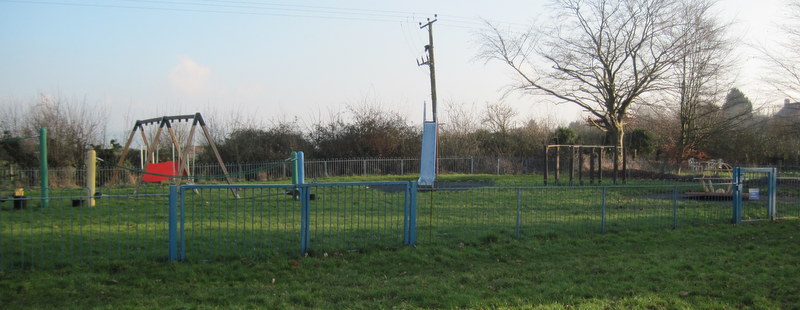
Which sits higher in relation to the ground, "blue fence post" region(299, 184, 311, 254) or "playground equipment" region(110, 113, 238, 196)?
"playground equipment" region(110, 113, 238, 196)

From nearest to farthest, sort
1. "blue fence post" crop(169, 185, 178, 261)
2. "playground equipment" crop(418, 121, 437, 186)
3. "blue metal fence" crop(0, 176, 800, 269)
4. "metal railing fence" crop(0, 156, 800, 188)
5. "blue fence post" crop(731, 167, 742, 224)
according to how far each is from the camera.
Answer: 1. "blue fence post" crop(169, 185, 178, 261)
2. "blue metal fence" crop(0, 176, 800, 269)
3. "blue fence post" crop(731, 167, 742, 224)
4. "playground equipment" crop(418, 121, 437, 186)
5. "metal railing fence" crop(0, 156, 800, 188)

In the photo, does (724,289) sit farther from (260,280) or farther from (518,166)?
(518,166)

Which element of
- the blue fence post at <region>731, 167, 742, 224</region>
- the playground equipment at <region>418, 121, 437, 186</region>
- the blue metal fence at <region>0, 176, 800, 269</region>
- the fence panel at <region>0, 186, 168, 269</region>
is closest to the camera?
the fence panel at <region>0, 186, 168, 269</region>

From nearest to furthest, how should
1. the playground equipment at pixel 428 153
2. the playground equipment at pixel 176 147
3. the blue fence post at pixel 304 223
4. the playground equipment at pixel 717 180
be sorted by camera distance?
1. the blue fence post at pixel 304 223
2. the playground equipment at pixel 176 147
3. the playground equipment at pixel 717 180
4. the playground equipment at pixel 428 153

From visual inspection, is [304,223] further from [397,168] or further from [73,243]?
[397,168]

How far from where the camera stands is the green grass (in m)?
5.79

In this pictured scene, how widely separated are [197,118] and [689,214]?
1224 cm

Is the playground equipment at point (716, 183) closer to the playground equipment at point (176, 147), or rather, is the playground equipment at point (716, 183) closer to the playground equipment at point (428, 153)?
the playground equipment at point (428, 153)

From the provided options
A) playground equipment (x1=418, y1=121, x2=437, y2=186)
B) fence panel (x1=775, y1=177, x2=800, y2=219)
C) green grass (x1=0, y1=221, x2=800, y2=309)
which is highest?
playground equipment (x1=418, y1=121, x2=437, y2=186)

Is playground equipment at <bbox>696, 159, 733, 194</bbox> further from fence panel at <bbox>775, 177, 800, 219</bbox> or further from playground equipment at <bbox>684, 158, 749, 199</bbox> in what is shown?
fence panel at <bbox>775, 177, 800, 219</bbox>

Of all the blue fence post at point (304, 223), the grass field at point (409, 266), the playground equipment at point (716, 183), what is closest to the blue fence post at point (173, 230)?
the grass field at point (409, 266)

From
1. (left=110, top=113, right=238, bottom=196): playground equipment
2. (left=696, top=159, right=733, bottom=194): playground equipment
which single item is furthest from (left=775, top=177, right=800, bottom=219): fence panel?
(left=110, top=113, right=238, bottom=196): playground equipment

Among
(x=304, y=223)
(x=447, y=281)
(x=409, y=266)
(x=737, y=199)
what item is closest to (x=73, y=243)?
(x=304, y=223)

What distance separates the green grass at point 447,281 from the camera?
5.79m
